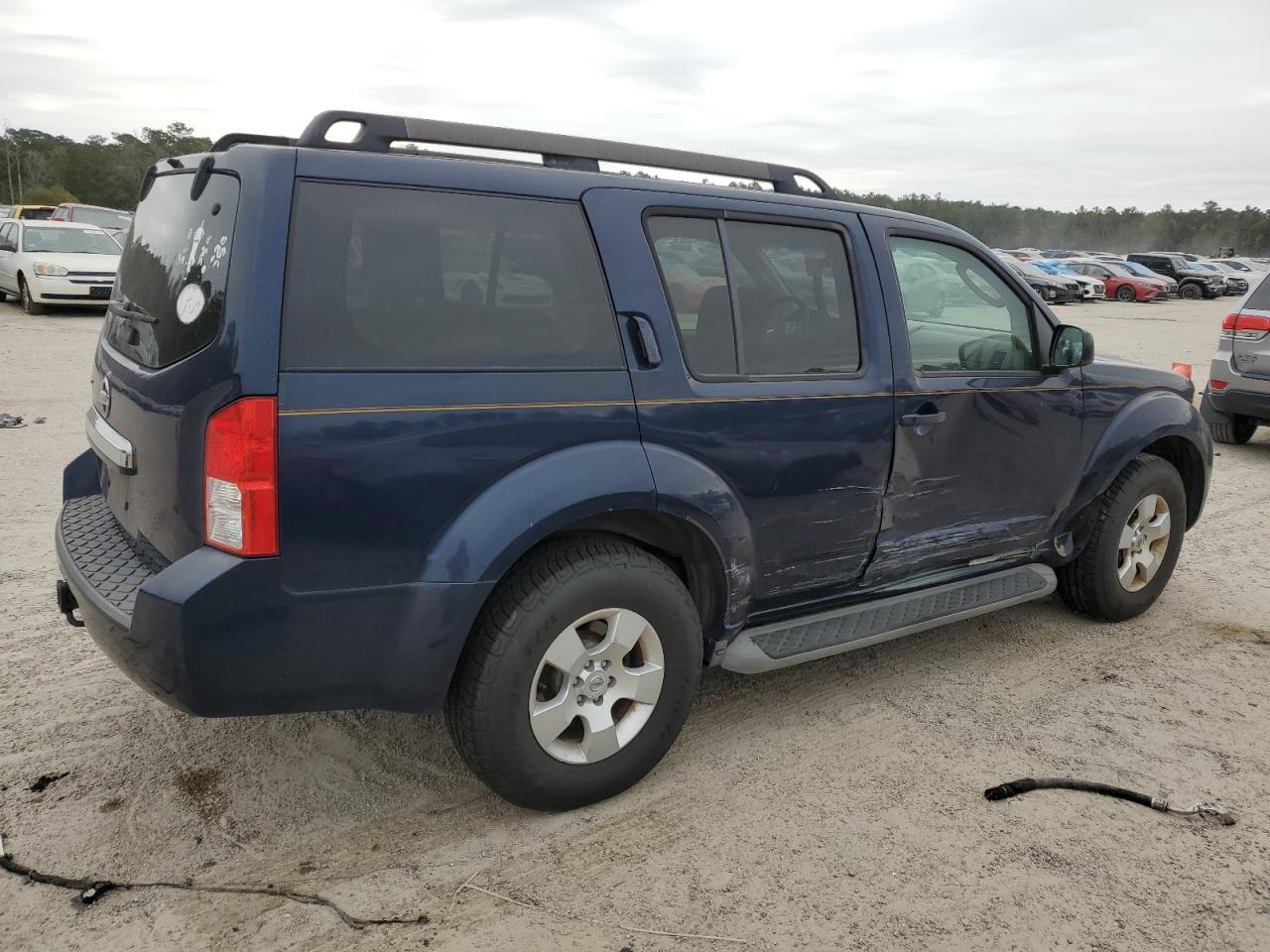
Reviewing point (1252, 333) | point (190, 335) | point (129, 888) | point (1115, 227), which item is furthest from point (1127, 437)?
point (1115, 227)

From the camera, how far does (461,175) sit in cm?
280

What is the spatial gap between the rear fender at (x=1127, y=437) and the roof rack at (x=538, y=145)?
1.72 metres

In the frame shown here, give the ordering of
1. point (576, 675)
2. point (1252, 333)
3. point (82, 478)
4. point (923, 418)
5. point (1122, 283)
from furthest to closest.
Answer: point (1122, 283) → point (1252, 333) → point (923, 418) → point (82, 478) → point (576, 675)

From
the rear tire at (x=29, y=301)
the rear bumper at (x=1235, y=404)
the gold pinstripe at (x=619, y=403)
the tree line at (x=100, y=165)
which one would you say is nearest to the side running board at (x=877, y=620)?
the gold pinstripe at (x=619, y=403)

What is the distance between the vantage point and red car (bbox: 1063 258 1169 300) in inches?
1344

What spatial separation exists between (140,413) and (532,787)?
4.97ft

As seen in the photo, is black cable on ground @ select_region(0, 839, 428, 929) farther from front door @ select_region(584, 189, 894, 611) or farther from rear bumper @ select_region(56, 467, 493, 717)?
front door @ select_region(584, 189, 894, 611)

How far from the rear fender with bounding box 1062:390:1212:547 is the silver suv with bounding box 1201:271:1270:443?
4372 millimetres

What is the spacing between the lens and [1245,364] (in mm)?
8516

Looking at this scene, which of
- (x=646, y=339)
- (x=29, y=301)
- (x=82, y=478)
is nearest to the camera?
(x=646, y=339)

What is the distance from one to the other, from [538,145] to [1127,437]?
2.92 metres

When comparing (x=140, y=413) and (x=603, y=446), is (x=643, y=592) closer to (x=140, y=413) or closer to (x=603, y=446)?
(x=603, y=446)

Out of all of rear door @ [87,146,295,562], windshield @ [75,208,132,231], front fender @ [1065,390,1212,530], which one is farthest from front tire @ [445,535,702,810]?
windshield @ [75,208,132,231]

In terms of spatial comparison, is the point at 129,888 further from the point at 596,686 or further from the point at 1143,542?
the point at 1143,542
